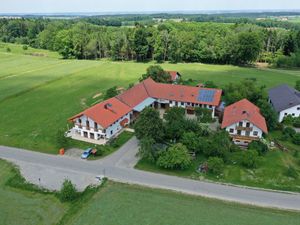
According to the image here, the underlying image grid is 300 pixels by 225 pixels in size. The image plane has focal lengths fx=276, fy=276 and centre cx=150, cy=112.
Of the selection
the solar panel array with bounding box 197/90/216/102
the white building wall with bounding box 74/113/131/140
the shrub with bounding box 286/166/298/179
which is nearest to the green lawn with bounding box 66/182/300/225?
the shrub with bounding box 286/166/298/179

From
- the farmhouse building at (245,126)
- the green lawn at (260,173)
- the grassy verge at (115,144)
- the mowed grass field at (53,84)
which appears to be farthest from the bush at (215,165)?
the mowed grass field at (53,84)

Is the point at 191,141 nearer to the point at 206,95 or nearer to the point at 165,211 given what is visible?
the point at 165,211

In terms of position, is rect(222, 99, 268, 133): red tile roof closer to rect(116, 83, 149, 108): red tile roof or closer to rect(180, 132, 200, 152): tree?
rect(180, 132, 200, 152): tree

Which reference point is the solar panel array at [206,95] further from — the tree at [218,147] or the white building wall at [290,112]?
the tree at [218,147]

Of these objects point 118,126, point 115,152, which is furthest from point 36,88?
point 115,152

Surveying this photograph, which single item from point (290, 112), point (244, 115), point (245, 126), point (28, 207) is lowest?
point (28, 207)

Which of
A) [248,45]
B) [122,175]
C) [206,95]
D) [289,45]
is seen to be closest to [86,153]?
[122,175]
